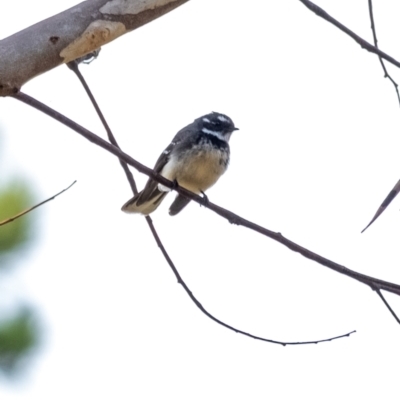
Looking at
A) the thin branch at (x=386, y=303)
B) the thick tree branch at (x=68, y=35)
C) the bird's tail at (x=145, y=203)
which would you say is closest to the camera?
the thick tree branch at (x=68, y=35)

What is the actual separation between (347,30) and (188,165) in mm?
2513

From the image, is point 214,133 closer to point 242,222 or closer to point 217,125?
point 217,125

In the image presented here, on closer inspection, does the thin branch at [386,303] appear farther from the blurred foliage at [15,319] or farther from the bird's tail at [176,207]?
the bird's tail at [176,207]

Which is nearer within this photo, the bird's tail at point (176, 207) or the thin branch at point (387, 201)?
the thin branch at point (387, 201)

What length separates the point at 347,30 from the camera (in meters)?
2.85

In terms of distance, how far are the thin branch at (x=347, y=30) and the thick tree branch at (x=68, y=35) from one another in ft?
1.73

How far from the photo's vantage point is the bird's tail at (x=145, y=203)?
4984mm

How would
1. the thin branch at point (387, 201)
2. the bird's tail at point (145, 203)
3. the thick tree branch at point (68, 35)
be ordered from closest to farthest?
1. the thin branch at point (387, 201)
2. the thick tree branch at point (68, 35)
3. the bird's tail at point (145, 203)

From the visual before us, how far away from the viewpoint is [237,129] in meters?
5.91

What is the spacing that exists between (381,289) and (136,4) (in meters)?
1.37

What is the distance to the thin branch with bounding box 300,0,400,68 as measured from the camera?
283 cm

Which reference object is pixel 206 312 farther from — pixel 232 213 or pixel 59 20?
pixel 59 20

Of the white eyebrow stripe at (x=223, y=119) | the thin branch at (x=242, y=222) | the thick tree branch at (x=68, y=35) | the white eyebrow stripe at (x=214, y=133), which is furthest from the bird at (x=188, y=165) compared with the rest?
the thick tree branch at (x=68, y=35)

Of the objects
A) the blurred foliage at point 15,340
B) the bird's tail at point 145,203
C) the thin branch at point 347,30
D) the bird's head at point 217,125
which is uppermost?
A: the bird's head at point 217,125
